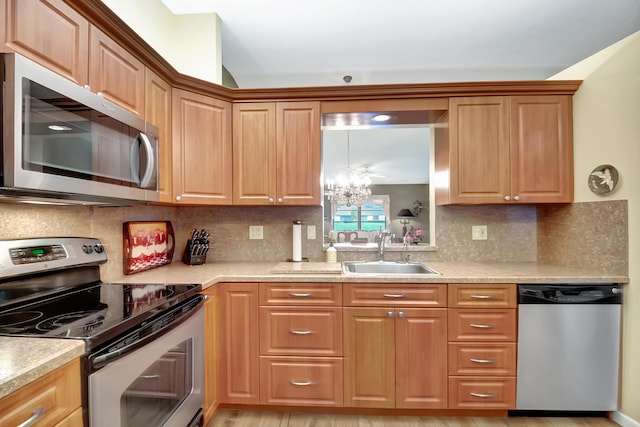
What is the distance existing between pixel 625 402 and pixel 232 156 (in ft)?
9.28

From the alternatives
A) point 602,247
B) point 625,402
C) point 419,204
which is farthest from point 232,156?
point 419,204

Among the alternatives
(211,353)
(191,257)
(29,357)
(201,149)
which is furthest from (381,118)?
(29,357)

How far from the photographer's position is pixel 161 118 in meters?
1.84

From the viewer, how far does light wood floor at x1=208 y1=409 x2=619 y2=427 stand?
5.80 ft

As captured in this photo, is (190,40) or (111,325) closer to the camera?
(111,325)

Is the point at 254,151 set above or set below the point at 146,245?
above

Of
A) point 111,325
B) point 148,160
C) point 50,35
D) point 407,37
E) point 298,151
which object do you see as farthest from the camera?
point 407,37

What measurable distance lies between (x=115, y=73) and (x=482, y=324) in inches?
93.8

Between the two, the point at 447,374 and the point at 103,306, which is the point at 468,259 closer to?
the point at 447,374

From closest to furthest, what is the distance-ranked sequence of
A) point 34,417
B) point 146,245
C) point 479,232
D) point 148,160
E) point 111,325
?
point 34,417 < point 111,325 < point 148,160 < point 146,245 < point 479,232

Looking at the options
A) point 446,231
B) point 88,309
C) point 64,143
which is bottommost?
point 88,309

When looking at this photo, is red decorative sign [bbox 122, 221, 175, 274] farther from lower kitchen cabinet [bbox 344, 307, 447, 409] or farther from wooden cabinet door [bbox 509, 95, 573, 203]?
wooden cabinet door [bbox 509, 95, 573, 203]

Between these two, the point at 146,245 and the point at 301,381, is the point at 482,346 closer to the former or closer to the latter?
the point at 301,381

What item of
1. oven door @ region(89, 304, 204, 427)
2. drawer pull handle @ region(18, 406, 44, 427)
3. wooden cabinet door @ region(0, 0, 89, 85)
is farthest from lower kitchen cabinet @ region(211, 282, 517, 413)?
wooden cabinet door @ region(0, 0, 89, 85)
